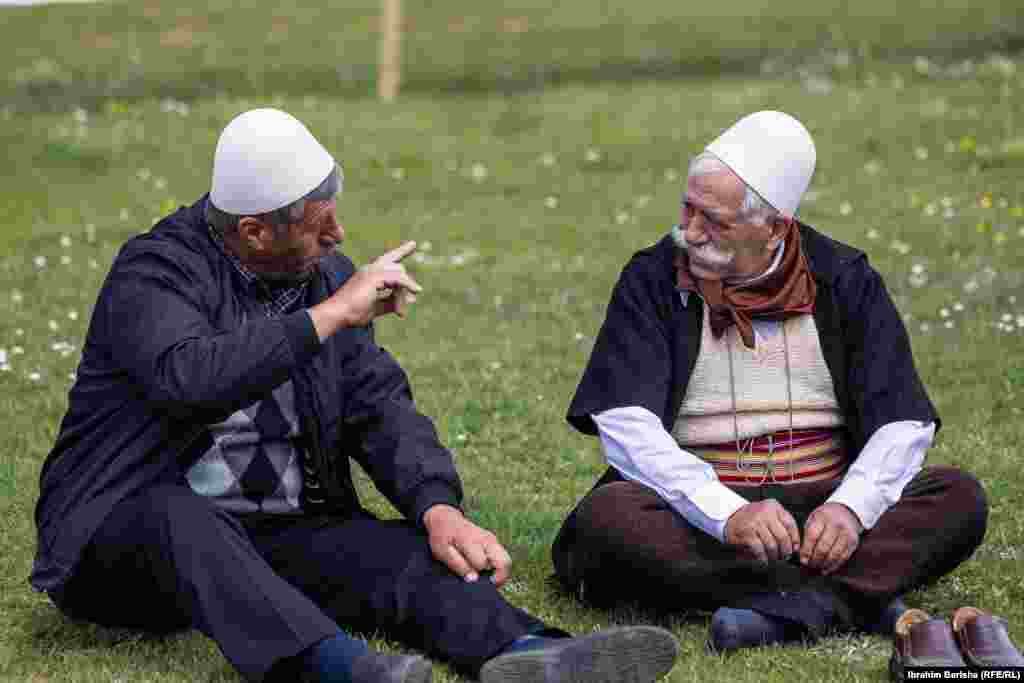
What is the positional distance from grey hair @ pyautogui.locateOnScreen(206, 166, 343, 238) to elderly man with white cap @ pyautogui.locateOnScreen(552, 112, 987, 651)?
100cm

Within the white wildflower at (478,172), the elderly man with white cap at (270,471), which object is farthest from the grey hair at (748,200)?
the white wildflower at (478,172)

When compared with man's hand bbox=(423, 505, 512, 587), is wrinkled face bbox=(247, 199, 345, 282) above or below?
above

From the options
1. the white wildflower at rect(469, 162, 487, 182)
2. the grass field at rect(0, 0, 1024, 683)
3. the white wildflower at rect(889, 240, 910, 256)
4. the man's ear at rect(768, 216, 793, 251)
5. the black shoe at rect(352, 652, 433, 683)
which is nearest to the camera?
the black shoe at rect(352, 652, 433, 683)

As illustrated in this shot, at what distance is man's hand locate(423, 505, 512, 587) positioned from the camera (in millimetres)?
5234

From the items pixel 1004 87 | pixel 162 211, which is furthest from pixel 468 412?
pixel 1004 87

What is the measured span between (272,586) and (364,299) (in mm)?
794

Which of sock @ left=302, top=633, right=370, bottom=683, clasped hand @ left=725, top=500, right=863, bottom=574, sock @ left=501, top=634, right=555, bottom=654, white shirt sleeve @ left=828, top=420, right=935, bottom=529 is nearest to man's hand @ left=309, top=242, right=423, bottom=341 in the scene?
sock @ left=302, top=633, right=370, bottom=683

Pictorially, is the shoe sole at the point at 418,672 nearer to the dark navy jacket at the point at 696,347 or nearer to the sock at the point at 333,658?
the sock at the point at 333,658

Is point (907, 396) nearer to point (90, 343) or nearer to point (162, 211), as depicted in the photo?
point (90, 343)

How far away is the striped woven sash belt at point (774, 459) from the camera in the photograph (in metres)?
5.87

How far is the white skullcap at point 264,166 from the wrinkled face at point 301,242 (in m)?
0.07

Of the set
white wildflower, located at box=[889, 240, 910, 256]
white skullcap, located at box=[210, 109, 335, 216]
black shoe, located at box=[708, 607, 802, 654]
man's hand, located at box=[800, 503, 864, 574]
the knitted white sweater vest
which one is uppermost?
white skullcap, located at box=[210, 109, 335, 216]

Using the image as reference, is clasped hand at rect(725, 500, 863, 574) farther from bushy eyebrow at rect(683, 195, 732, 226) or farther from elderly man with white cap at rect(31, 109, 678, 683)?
bushy eyebrow at rect(683, 195, 732, 226)

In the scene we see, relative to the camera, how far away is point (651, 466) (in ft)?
18.5
